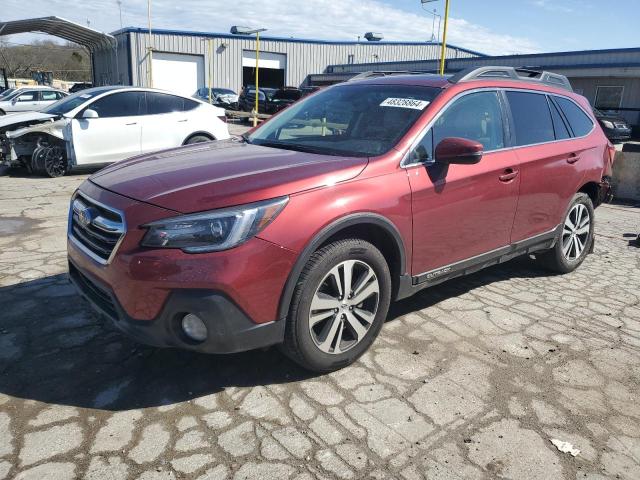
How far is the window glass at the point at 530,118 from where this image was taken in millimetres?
4250

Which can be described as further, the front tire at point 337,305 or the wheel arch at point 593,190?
the wheel arch at point 593,190

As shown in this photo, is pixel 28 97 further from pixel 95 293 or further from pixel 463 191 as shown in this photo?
pixel 463 191

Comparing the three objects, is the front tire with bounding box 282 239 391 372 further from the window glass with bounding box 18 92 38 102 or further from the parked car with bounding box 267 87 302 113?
the parked car with bounding box 267 87 302 113

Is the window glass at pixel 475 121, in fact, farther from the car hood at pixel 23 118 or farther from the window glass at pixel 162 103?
the car hood at pixel 23 118

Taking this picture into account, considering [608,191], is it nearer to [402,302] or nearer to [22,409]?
[402,302]

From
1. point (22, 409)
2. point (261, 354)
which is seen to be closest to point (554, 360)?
point (261, 354)

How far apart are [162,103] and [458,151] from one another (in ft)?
24.9

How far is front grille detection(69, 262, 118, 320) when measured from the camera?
282cm

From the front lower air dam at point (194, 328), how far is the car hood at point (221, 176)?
54 centimetres

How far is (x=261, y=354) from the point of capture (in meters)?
3.39

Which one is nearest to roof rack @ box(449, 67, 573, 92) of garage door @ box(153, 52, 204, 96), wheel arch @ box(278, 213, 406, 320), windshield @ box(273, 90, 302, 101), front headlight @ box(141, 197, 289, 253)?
wheel arch @ box(278, 213, 406, 320)

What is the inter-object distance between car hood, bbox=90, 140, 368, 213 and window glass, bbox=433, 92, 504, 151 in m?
0.77

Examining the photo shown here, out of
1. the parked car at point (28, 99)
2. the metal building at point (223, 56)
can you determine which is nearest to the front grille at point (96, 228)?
the parked car at point (28, 99)

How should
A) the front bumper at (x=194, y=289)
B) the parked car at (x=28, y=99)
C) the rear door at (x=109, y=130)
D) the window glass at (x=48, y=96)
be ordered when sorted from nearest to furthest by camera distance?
the front bumper at (x=194, y=289), the rear door at (x=109, y=130), the parked car at (x=28, y=99), the window glass at (x=48, y=96)
